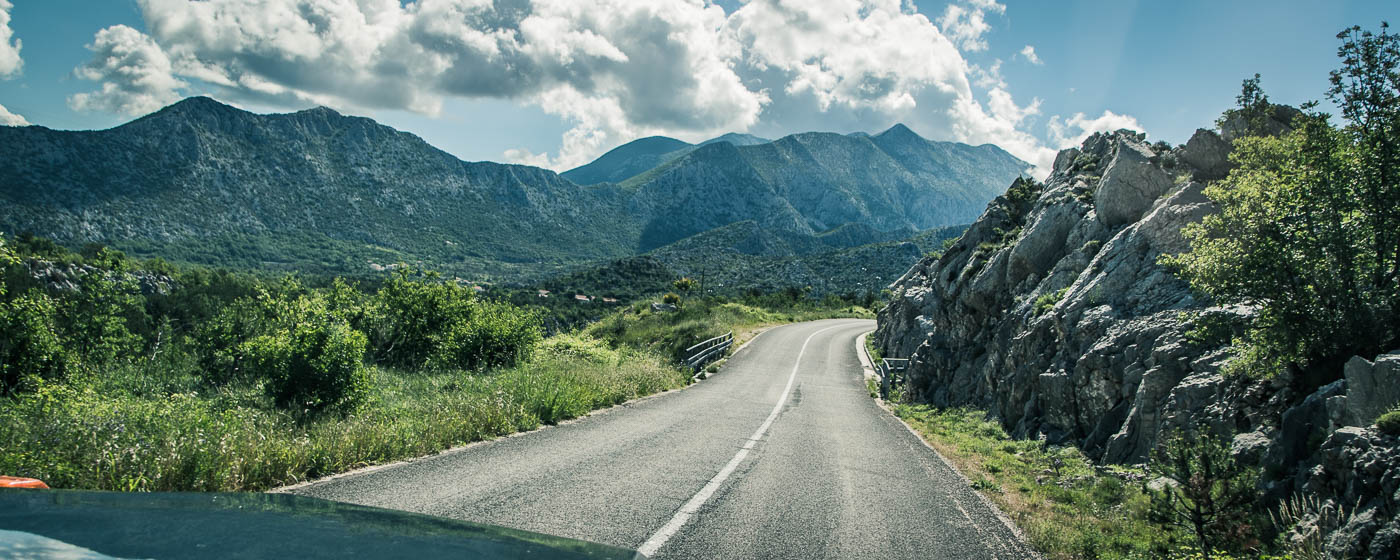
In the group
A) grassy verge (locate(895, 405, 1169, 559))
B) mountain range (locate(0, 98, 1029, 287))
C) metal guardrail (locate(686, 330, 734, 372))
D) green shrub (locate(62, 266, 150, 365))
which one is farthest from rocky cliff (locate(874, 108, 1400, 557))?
mountain range (locate(0, 98, 1029, 287))

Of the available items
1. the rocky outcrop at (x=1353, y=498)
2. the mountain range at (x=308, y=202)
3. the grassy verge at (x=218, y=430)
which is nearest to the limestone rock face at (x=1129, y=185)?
the rocky outcrop at (x=1353, y=498)

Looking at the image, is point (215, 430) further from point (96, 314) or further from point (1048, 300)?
point (1048, 300)

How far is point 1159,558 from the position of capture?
5.32m

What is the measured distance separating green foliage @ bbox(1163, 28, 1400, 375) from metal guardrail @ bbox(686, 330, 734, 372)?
15303 millimetres

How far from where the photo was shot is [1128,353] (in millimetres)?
9281

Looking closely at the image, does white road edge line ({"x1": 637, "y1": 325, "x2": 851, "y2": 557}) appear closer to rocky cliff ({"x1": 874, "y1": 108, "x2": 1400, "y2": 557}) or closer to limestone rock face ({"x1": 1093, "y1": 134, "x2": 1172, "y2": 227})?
rocky cliff ({"x1": 874, "y1": 108, "x2": 1400, "y2": 557})

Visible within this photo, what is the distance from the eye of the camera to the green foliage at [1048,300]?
42.0 ft

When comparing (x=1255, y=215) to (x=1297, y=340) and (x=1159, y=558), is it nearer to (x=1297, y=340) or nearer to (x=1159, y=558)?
(x=1297, y=340)

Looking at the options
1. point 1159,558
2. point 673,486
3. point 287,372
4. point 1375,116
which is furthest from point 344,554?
point 1375,116

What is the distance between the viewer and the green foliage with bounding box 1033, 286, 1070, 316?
504 inches

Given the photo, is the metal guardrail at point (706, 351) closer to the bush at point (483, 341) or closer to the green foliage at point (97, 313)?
the bush at point (483, 341)

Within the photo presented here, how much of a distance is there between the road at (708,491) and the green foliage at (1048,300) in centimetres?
431

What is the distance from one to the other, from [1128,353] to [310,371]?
1175 cm

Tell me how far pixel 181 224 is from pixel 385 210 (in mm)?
→ 40912
